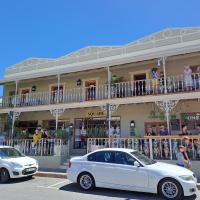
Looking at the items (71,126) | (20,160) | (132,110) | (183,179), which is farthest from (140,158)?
(71,126)

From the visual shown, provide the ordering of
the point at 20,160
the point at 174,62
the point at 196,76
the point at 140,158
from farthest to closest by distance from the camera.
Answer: the point at 174,62
the point at 196,76
the point at 20,160
the point at 140,158

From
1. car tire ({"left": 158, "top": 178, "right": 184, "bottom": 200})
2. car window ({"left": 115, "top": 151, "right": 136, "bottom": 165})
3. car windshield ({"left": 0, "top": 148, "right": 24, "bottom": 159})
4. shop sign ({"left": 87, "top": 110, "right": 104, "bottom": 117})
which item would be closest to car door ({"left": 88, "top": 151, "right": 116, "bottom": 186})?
car window ({"left": 115, "top": 151, "right": 136, "bottom": 165})

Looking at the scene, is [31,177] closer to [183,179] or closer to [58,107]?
[58,107]

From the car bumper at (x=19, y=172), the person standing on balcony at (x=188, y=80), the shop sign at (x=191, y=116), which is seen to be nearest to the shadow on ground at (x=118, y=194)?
the car bumper at (x=19, y=172)

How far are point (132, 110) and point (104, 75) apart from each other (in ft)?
10.5

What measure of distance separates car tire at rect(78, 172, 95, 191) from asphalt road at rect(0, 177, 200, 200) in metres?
0.17

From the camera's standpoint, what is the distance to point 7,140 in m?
15.0

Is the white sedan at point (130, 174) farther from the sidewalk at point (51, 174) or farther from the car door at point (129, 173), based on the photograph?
the sidewalk at point (51, 174)

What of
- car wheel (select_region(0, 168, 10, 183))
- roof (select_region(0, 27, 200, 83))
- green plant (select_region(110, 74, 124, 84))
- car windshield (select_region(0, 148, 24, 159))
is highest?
roof (select_region(0, 27, 200, 83))

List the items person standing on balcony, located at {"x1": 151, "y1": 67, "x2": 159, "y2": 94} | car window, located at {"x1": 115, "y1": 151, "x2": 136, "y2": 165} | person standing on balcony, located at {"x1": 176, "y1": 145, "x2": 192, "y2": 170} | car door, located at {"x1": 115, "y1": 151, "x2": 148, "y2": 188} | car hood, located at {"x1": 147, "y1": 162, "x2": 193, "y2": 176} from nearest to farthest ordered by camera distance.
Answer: car hood, located at {"x1": 147, "y1": 162, "x2": 193, "y2": 176}
car door, located at {"x1": 115, "y1": 151, "x2": 148, "y2": 188}
car window, located at {"x1": 115, "y1": 151, "x2": 136, "y2": 165}
person standing on balcony, located at {"x1": 176, "y1": 145, "x2": 192, "y2": 170}
person standing on balcony, located at {"x1": 151, "y1": 67, "x2": 159, "y2": 94}

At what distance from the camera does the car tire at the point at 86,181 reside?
820 centimetres

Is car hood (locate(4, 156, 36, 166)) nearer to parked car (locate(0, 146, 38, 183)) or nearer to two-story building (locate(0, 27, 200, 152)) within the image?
parked car (locate(0, 146, 38, 183))

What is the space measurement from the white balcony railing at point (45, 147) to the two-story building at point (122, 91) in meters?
1.28

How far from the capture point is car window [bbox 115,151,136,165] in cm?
790
